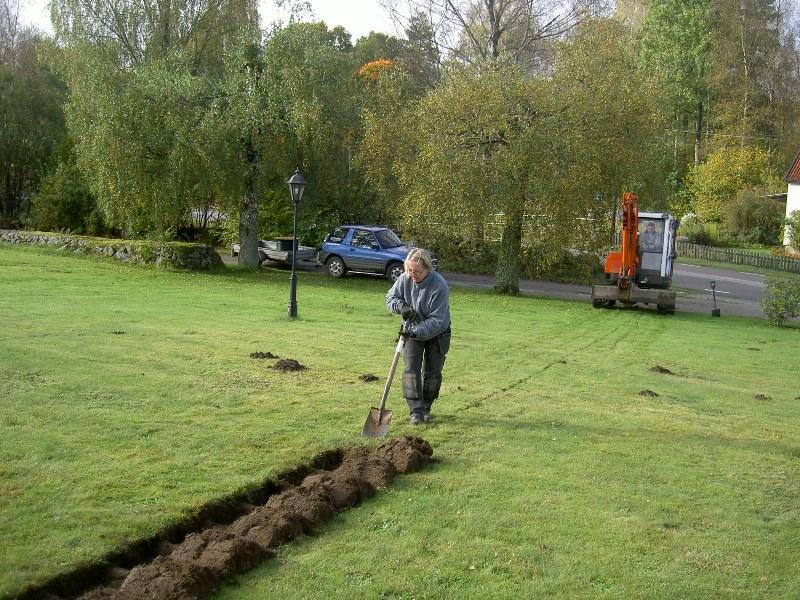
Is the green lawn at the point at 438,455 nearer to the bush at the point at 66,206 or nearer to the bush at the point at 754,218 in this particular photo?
the bush at the point at 66,206

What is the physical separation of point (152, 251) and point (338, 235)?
6.04 meters

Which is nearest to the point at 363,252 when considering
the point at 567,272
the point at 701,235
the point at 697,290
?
the point at 567,272

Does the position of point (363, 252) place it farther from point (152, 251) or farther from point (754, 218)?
point (754, 218)

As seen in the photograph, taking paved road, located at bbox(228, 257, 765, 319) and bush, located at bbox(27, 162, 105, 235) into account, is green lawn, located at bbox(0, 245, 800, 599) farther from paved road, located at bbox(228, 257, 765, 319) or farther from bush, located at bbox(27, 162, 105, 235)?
bush, located at bbox(27, 162, 105, 235)

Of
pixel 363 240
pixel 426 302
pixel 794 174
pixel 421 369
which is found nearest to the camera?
pixel 426 302

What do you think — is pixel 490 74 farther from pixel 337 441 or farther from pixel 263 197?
pixel 337 441

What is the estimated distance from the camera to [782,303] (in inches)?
864

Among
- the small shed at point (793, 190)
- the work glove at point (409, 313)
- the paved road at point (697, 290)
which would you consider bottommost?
the paved road at point (697, 290)

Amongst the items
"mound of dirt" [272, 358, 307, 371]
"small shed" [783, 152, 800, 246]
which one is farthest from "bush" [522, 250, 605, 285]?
"mound of dirt" [272, 358, 307, 371]

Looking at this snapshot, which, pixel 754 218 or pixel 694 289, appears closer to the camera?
pixel 694 289

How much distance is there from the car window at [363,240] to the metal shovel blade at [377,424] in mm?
20051

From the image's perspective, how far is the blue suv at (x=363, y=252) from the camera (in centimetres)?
2764

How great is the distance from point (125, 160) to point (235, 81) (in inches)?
156

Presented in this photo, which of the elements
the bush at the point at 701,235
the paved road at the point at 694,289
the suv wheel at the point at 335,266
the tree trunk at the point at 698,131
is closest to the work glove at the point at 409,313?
the paved road at the point at 694,289
